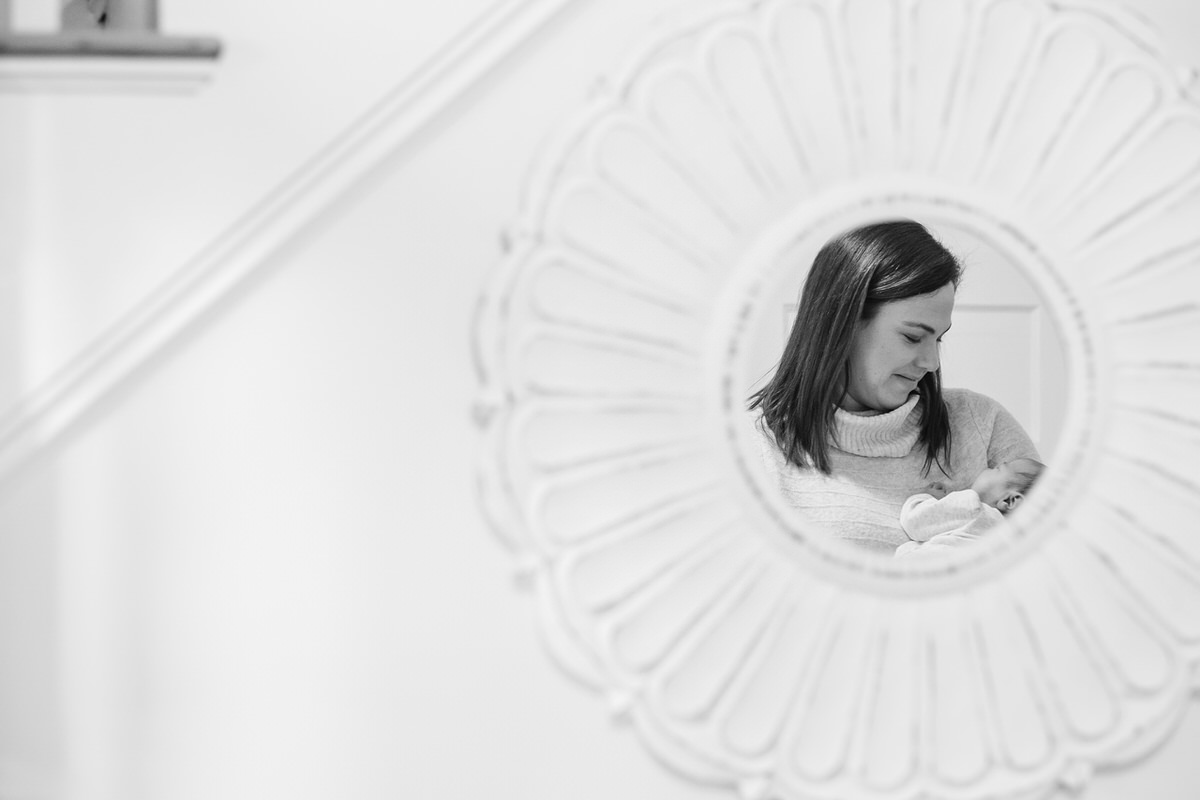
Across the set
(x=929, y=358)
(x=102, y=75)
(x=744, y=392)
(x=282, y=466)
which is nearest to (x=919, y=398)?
(x=929, y=358)

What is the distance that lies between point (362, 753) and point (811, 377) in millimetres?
545

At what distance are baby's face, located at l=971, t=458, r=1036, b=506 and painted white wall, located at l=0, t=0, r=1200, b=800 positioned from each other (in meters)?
0.40

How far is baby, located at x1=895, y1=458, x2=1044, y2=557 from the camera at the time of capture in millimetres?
1048

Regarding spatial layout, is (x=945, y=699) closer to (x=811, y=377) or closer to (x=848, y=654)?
(x=848, y=654)

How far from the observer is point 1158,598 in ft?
3.52

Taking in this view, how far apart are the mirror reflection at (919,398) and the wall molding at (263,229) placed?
0.39 m

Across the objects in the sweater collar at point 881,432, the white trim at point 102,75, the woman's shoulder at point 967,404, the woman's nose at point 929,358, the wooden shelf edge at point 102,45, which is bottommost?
the sweater collar at point 881,432

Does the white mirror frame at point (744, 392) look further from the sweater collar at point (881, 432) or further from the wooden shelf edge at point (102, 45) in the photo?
the wooden shelf edge at point (102, 45)

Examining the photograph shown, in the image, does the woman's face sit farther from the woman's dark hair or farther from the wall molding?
the wall molding

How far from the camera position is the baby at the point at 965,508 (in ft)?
3.44

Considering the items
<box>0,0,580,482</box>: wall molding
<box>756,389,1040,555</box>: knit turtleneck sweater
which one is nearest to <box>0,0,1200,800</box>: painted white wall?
<box>0,0,580,482</box>: wall molding

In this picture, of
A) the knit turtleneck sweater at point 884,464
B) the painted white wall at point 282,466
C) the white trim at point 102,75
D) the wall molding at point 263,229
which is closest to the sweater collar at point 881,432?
the knit turtleneck sweater at point 884,464

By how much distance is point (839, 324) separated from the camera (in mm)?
1046

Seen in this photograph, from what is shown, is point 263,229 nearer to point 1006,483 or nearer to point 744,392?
point 744,392
